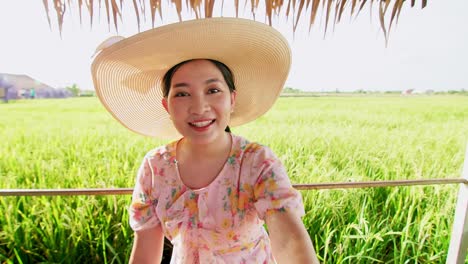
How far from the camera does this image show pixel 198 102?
0.63 m

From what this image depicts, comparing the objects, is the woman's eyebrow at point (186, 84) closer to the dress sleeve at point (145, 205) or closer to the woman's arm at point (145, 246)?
the dress sleeve at point (145, 205)

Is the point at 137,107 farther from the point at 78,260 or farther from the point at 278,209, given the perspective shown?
the point at 78,260

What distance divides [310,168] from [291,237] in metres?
1.59

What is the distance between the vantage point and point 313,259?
0.61 meters

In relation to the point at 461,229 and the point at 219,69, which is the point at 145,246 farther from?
the point at 461,229

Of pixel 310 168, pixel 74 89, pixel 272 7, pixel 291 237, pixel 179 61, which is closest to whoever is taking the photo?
pixel 291 237

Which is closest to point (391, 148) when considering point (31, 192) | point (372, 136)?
point (372, 136)

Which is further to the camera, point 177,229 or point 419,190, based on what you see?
point 419,190

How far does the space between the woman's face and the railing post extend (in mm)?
1184

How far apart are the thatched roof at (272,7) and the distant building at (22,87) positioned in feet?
4.23

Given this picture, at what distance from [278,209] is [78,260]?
4.58 feet

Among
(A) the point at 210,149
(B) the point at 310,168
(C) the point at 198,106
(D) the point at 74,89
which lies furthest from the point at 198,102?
(D) the point at 74,89

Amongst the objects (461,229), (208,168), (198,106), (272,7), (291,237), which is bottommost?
(461,229)

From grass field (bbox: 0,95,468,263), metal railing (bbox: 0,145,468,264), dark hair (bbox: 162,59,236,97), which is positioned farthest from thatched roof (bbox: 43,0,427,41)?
grass field (bbox: 0,95,468,263)
